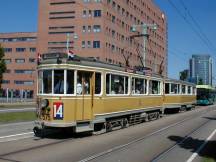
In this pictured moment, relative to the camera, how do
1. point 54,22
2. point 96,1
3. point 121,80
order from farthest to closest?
point 54,22 < point 96,1 < point 121,80

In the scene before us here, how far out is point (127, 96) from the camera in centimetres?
2064

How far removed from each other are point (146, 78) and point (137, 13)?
80.0m

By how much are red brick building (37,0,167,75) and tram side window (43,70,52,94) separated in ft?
210

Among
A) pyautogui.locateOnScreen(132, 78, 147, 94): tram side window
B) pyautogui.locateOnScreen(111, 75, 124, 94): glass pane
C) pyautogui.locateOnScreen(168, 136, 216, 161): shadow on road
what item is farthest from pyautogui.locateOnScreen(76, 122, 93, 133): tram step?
pyautogui.locateOnScreen(132, 78, 147, 94): tram side window

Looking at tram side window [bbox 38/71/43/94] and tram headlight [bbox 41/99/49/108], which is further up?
tram side window [bbox 38/71/43/94]

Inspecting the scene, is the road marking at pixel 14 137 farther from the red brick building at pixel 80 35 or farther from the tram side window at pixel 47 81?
the red brick building at pixel 80 35

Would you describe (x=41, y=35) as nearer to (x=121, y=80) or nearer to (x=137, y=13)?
(x=137, y=13)

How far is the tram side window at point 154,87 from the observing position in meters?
25.0

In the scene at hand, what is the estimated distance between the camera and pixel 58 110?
15375 mm

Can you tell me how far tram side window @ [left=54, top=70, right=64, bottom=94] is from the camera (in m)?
15.6

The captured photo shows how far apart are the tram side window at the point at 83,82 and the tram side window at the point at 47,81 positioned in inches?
41.8

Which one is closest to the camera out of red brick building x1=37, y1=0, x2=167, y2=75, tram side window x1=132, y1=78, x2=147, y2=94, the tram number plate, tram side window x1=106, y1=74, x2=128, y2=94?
the tram number plate

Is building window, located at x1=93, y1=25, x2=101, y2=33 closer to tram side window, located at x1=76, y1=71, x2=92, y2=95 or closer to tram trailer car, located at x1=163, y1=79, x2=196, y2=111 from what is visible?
tram trailer car, located at x1=163, y1=79, x2=196, y2=111

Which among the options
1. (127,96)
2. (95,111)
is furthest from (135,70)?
(95,111)
